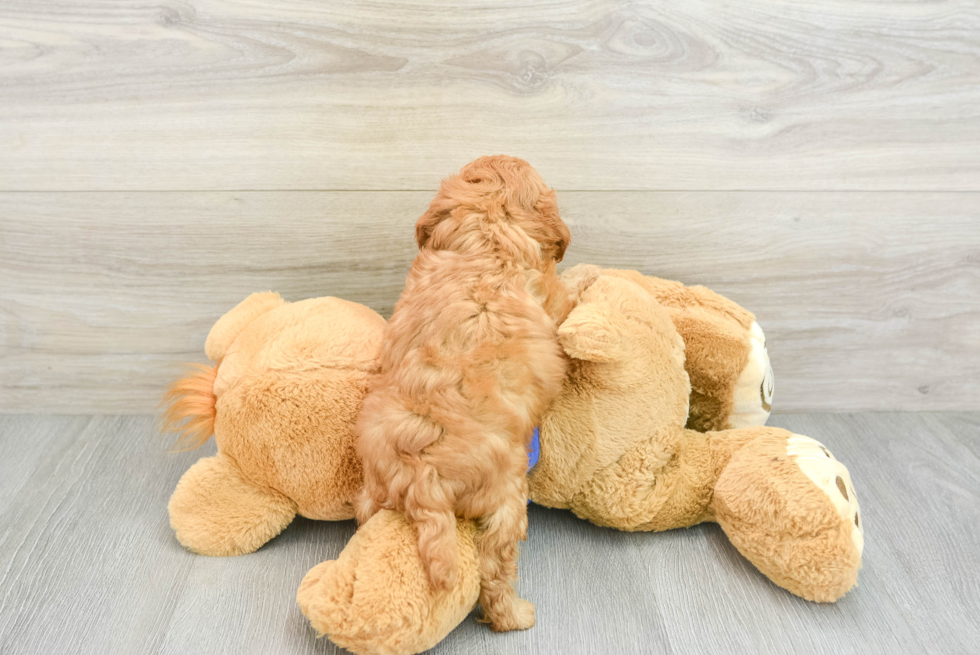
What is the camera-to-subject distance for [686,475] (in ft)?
3.48

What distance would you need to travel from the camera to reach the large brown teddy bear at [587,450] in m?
0.96

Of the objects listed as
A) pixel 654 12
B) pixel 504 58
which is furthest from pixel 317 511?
pixel 654 12

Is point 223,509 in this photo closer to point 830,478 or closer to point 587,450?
point 587,450

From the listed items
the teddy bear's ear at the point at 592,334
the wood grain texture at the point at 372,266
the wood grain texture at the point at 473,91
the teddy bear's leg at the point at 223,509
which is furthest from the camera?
the wood grain texture at the point at 372,266

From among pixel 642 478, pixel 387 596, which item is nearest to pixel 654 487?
pixel 642 478

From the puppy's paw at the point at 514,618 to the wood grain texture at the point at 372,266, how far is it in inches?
23.9

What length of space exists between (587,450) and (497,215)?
36 cm

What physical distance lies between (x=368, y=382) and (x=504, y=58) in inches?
22.8

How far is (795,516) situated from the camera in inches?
37.2

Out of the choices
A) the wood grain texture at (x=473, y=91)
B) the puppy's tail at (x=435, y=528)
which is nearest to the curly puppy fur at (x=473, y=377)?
the puppy's tail at (x=435, y=528)

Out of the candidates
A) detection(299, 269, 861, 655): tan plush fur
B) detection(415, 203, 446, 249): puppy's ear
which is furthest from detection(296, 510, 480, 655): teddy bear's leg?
detection(415, 203, 446, 249): puppy's ear

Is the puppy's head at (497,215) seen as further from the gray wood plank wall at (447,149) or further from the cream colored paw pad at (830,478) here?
the cream colored paw pad at (830,478)

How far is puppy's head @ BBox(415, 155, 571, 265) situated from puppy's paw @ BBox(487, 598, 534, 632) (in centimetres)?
45

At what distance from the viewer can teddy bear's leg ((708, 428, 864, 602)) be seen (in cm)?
94
